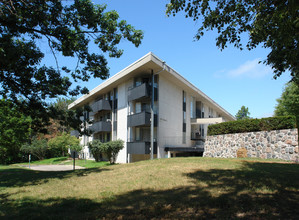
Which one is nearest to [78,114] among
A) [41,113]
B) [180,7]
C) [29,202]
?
[41,113]

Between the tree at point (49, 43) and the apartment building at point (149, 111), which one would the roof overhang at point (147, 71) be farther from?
the tree at point (49, 43)

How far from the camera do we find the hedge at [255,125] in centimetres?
1455

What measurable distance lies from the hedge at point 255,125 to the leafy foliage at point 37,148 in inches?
1398

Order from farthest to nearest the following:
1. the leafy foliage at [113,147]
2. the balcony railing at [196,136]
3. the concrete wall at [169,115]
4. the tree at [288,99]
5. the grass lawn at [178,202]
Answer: the tree at [288,99] → the balcony railing at [196,136] → the concrete wall at [169,115] → the leafy foliage at [113,147] → the grass lawn at [178,202]

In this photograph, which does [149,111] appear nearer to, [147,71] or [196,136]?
[147,71]

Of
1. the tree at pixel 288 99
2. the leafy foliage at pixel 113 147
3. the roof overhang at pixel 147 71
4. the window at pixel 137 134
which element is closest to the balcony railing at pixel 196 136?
the roof overhang at pixel 147 71

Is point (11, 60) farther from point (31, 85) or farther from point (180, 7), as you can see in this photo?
point (180, 7)

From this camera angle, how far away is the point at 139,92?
2247 cm

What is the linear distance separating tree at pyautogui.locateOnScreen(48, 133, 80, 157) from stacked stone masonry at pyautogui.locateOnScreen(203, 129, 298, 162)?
24034 millimetres

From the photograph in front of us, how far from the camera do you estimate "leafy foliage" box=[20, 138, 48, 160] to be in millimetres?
42469

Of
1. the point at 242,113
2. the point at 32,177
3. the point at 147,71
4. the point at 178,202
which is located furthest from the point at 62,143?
the point at 242,113

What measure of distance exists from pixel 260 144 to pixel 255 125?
150cm

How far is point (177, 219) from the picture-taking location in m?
4.04

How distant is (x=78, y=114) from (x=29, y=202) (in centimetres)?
864
